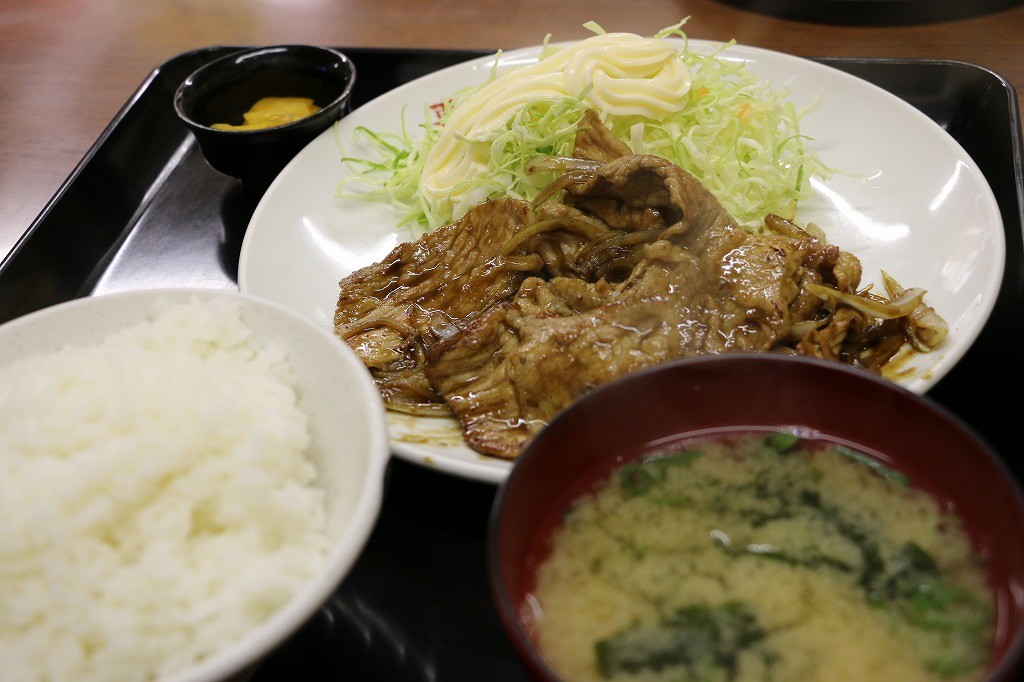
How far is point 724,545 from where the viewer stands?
1.56 metres

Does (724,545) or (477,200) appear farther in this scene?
(477,200)

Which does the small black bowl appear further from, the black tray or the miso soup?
the miso soup

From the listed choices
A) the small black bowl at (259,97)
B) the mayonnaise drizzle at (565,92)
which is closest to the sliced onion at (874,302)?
the mayonnaise drizzle at (565,92)

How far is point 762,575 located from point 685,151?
2.24 meters

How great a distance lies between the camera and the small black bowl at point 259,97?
134 inches

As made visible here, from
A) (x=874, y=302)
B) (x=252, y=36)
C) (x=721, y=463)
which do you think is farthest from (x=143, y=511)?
(x=252, y=36)

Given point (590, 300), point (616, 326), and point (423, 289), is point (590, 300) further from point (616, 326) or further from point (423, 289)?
point (423, 289)

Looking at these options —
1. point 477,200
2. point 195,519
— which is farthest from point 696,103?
point 195,519

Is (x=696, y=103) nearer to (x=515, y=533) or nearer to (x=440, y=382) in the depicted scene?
(x=440, y=382)

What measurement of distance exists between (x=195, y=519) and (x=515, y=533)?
0.68 meters

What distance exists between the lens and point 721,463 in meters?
1.74

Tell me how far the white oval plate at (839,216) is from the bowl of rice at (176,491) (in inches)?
16.5

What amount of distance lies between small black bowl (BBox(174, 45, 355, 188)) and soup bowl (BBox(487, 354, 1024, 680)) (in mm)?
2354

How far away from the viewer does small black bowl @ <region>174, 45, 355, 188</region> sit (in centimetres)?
341
